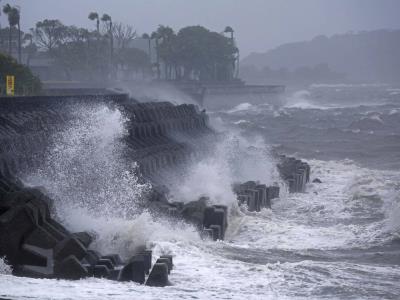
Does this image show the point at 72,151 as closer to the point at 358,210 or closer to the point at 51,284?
the point at 358,210

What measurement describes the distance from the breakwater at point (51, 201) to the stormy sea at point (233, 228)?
28 centimetres

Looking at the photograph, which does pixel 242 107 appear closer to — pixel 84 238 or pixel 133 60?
pixel 133 60

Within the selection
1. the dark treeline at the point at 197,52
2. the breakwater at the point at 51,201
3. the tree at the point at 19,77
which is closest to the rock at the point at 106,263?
the breakwater at the point at 51,201

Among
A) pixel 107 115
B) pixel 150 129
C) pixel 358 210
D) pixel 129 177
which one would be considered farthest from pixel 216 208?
pixel 150 129

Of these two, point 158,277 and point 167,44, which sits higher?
point 167,44

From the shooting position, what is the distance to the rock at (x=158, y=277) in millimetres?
9078

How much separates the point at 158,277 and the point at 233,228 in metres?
5.74

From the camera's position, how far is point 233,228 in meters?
14.8

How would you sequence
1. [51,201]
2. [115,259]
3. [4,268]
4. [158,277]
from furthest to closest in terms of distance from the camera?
1. [51,201]
2. [115,259]
3. [4,268]
4. [158,277]

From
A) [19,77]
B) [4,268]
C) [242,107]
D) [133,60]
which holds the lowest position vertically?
[4,268]

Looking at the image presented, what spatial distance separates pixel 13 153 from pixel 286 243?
511 centimetres

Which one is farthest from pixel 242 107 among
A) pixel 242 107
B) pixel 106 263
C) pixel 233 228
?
pixel 106 263

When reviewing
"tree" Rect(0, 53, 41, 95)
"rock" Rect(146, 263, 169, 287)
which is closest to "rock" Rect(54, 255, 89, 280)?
"rock" Rect(146, 263, 169, 287)

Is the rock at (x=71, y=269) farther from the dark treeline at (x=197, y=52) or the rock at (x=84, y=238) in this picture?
the dark treeline at (x=197, y=52)
